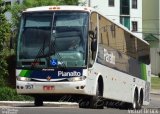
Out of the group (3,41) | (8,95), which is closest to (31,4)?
(3,41)

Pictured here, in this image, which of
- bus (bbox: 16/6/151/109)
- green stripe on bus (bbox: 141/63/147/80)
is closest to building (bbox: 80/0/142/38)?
green stripe on bus (bbox: 141/63/147/80)

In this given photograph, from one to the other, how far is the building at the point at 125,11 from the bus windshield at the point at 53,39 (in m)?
56.3

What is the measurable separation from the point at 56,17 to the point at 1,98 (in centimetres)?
1136

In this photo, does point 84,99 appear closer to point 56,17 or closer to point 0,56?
point 56,17

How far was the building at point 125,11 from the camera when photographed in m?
79.4

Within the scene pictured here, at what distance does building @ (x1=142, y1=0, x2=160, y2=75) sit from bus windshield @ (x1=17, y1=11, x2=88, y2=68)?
62.9m

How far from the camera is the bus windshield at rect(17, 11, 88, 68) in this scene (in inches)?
840

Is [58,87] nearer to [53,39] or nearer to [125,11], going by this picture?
[53,39]

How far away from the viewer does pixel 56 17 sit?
22.1m

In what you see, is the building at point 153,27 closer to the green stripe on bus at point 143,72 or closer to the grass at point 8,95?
the green stripe on bus at point 143,72

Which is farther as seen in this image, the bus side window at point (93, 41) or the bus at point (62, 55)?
the bus side window at point (93, 41)

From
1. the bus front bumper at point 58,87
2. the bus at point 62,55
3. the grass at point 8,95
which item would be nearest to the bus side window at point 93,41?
the bus at point 62,55

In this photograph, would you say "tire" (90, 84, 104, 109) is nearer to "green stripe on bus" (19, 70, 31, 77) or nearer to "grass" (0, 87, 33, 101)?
"green stripe on bus" (19, 70, 31, 77)

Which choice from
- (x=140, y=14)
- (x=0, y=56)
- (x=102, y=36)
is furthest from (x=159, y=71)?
(x=102, y=36)
